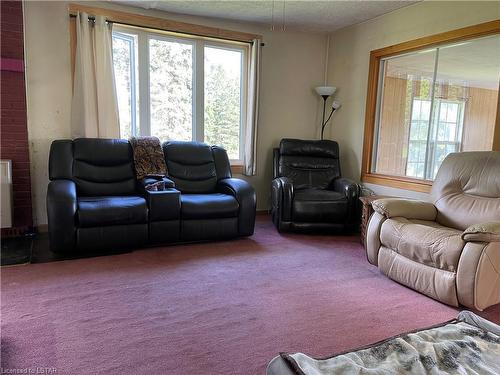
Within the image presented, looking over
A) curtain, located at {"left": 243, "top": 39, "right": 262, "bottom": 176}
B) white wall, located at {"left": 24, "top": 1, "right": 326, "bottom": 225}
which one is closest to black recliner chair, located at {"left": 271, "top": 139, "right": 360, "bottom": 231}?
curtain, located at {"left": 243, "top": 39, "right": 262, "bottom": 176}

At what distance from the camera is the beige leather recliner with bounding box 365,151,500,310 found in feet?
7.00

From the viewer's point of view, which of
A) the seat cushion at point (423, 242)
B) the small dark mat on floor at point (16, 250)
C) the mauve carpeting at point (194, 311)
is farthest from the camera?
the small dark mat on floor at point (16, 250)

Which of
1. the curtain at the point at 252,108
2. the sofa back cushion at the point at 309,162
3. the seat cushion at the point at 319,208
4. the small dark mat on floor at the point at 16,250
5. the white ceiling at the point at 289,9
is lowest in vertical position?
the small dark mat on floor at the point at 16,250

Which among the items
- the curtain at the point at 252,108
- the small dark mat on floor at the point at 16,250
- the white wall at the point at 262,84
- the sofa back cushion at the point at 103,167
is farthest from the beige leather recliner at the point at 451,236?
the small dark mat on floor at the point at 16,250

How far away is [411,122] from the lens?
3898 millimetres

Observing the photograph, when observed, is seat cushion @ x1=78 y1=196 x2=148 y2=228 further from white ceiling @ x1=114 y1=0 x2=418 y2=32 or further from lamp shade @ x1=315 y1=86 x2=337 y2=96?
lamp shade @ x1=315 y1=86 x2=337 y2=96

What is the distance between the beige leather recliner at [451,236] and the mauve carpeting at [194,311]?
0.48ft

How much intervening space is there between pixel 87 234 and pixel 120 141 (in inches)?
44.9

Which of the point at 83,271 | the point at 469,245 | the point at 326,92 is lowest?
the point at 83,271

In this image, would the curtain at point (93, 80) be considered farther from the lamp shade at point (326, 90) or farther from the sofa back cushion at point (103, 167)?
the lamp shade at point (326, 90)

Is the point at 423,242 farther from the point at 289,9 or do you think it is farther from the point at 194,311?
→ the point at 289,9

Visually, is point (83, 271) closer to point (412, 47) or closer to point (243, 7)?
point (243, 7)

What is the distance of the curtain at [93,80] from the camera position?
357 cm

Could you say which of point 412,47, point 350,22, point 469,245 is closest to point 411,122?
point 412,47
